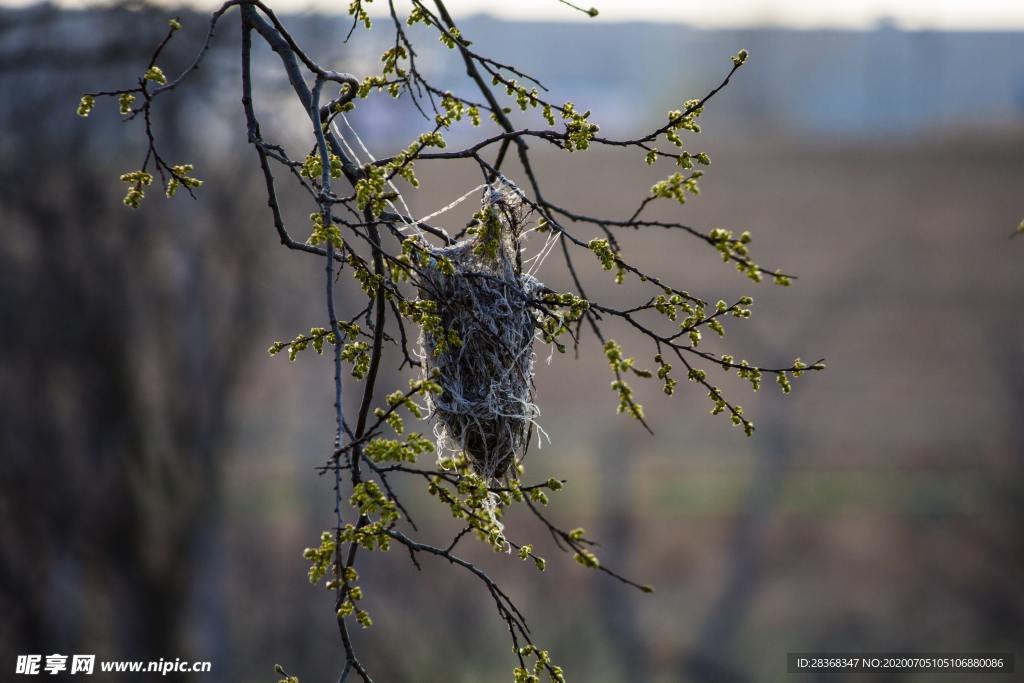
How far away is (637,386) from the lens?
2211cm

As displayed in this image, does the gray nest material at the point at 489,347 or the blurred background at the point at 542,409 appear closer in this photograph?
the gray nest material at the point at 489,347

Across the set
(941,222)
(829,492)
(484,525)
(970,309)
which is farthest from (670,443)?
(484,525)

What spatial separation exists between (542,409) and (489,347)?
53.3ft

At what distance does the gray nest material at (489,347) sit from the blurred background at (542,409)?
3.27 meters

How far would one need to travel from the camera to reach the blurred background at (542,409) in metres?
10.3

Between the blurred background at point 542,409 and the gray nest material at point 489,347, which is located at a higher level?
the blurred background at point 542,409

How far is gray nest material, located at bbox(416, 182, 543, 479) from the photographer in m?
2.93

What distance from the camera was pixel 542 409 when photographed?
19.2 meters

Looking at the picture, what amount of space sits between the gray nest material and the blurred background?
10.7 feet

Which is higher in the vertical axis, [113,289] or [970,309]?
[970,309]

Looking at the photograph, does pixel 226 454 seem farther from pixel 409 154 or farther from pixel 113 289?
pixel 409 154

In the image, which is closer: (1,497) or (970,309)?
(1,497)

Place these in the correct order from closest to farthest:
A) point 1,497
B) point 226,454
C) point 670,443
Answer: point 1,497 → point 226,454 → point 670,443

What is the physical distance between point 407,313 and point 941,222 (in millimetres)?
26180
